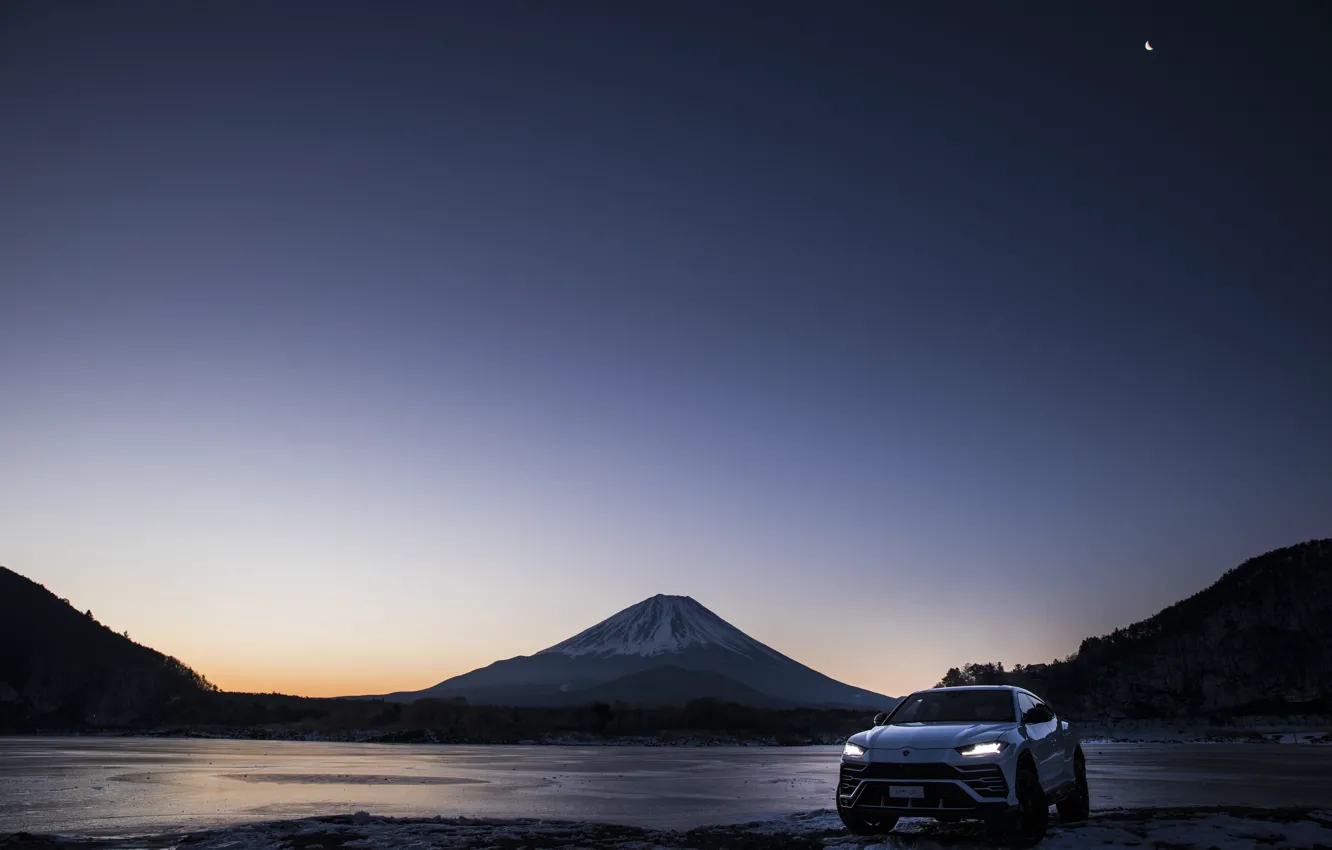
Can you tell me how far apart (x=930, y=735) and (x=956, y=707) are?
6.91 ft

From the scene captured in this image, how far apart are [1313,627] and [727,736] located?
11496 cm

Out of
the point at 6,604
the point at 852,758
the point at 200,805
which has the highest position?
the point at 6,604

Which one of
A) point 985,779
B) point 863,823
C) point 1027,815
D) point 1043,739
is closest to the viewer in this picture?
point 985,779

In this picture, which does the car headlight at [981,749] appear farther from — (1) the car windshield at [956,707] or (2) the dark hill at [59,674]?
(2) the dark hill at [59,674]

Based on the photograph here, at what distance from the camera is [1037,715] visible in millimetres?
14141

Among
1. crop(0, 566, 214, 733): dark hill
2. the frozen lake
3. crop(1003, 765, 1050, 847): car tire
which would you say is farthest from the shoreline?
crop(1003, 765, 1050, 847): car tire

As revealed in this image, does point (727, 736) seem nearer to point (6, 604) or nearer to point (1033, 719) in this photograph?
point (1033, 719)

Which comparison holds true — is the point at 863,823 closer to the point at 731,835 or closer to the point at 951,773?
the point at 951,773

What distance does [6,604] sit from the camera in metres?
190

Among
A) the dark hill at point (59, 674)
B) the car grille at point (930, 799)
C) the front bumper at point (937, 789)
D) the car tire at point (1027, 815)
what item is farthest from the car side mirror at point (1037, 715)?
the dark hill at point (59, 674)

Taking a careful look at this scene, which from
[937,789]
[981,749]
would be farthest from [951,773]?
[981,749]

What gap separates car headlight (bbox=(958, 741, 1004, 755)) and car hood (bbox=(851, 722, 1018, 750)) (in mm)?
64

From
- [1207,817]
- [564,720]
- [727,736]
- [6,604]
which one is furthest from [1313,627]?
[6,604]

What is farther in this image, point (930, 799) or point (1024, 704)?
point (1024, 704)
